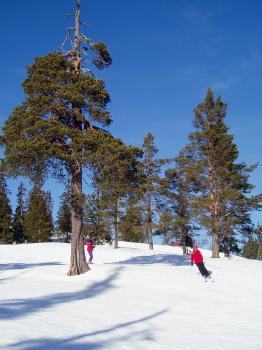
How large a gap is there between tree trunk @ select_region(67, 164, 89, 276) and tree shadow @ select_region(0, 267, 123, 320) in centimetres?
267


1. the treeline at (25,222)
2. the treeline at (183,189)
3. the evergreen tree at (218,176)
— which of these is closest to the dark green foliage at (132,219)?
the treeline at (183,189)

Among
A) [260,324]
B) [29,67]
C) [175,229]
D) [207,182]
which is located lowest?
[260,324]

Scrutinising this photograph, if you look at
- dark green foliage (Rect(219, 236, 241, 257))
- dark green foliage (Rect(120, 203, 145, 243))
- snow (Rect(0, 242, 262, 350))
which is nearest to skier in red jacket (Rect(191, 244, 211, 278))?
snow (Rect(0, 242, 262, 350))

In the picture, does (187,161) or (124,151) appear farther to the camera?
(187,161)

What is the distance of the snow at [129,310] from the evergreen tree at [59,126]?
310 cm

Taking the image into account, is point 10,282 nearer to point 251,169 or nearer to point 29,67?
point 29,67

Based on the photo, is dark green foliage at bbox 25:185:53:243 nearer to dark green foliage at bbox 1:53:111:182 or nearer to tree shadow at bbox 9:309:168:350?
dark green foliage at bbox 1:53:111:182

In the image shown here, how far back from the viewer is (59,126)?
1991 centimetres

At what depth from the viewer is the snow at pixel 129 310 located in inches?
338

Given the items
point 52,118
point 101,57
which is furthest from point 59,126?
point 101,57

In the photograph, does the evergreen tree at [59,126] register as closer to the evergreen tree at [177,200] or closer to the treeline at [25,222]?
the evergreen tree at [177,200]

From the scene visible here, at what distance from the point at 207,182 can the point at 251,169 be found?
157 inches

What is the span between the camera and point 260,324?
1202 cm

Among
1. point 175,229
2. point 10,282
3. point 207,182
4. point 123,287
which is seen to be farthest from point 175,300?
point 175,229
